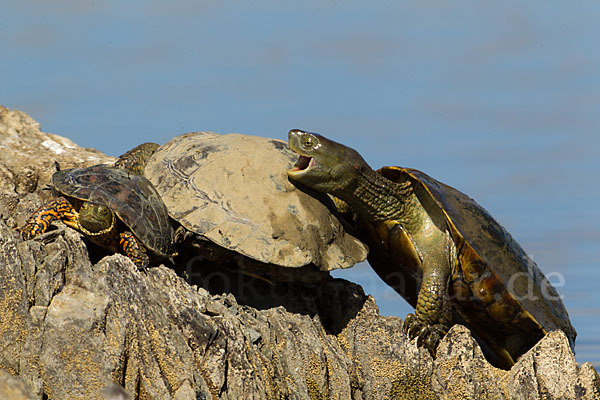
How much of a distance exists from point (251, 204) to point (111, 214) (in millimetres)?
1255

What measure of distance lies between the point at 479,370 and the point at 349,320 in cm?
129

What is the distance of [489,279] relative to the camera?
296 inches

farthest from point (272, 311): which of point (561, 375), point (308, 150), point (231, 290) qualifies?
point (561, 375)

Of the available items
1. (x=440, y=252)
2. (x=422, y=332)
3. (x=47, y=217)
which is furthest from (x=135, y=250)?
(x=440, y=252)

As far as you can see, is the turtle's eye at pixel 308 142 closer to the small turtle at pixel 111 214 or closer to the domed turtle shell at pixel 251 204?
the domed turtle shell at pixel 251 204

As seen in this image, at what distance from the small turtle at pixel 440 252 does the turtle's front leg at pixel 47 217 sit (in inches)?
80.4

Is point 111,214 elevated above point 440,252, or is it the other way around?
point 440,252

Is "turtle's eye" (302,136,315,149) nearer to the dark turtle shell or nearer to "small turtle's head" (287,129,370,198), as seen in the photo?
"small turtle's head" (287,129,370,198)

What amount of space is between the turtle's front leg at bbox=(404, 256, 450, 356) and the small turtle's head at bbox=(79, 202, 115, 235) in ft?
9.35

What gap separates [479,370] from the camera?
6945 millimetres

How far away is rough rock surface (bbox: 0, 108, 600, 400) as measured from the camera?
567cm

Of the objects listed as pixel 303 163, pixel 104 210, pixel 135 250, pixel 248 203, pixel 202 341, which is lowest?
pixel 202 341

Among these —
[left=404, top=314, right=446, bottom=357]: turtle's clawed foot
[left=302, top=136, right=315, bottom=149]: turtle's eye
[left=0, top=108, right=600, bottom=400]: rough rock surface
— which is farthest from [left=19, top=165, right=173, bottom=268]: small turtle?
[left=404, top=314, right=446, bottom=357]: turtle's clawed foot

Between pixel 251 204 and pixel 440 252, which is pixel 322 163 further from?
pixel 440 252
